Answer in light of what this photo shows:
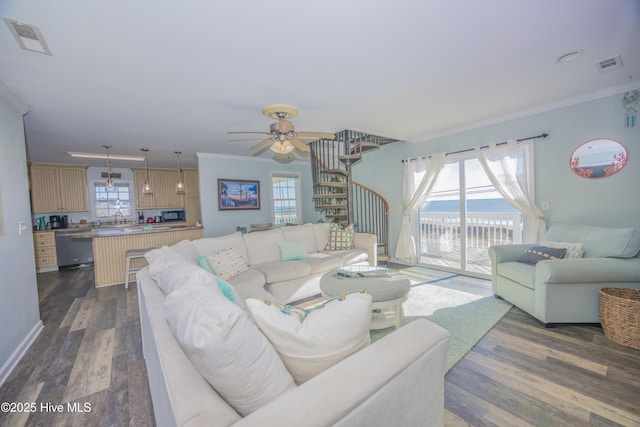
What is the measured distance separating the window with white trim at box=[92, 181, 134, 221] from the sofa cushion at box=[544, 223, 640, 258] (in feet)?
28.5

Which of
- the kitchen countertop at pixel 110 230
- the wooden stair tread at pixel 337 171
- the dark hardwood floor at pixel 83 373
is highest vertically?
the wooden stair tread at pixel 337 171

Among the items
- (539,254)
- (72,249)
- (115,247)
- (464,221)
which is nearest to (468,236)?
(464,221)

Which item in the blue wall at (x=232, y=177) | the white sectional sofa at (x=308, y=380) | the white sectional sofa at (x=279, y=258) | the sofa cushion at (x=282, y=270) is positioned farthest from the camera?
the blue wall at (x=232, y=177)

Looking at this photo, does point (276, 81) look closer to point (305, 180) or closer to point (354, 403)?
point (354, 403)

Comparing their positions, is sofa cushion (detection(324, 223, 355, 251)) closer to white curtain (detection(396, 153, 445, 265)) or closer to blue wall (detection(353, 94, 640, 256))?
white curtain (detection(396, 153, 445, 265))

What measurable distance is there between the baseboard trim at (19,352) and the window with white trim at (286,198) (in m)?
4.35

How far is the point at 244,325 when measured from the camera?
81cm

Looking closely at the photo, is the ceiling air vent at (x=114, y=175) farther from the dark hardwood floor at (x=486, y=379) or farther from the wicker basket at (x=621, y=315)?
the wicker basket at (x=621, y=315)

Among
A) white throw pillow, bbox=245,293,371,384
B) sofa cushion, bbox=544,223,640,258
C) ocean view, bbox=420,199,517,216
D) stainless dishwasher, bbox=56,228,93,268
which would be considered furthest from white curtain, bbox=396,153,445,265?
stainless dishwasher, bbox=56,228,93,268

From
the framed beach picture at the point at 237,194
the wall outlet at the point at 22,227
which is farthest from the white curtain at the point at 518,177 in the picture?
the wall outlet at the point at 22,227

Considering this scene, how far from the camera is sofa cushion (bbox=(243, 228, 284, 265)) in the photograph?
11.5 ft

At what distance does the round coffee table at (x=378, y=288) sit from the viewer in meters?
2.23

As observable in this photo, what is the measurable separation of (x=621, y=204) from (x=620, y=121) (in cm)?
93

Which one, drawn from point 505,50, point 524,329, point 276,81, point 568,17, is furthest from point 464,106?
point 524,329
